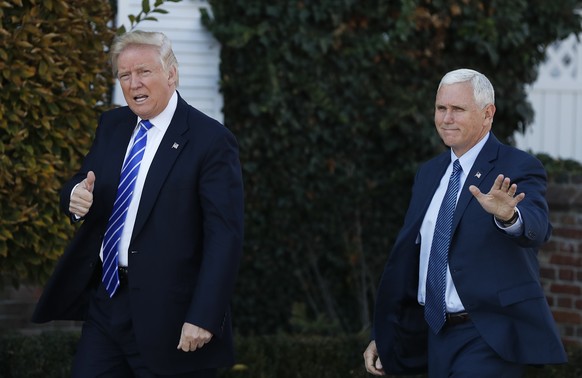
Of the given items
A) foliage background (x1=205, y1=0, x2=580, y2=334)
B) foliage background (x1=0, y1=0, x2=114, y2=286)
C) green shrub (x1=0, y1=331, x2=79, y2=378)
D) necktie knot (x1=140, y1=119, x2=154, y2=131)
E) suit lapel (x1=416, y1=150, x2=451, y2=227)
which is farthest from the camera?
foliage background (x1=205, y1=0, x2=580, y2=334)

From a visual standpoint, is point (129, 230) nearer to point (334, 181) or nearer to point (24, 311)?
point (24, 311)

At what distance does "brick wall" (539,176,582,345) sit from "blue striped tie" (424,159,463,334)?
328 centimetres

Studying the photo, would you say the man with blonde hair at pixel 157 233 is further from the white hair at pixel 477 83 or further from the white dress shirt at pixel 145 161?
the white hair at pixel 477 83

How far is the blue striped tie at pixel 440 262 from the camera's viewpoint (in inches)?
168

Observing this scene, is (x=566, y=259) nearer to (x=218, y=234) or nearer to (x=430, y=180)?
(x=430, y=180)

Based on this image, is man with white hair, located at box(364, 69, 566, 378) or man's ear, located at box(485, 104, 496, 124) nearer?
man with white hair, located at box(364, 69, 566, 378)

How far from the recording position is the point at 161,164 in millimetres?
4176

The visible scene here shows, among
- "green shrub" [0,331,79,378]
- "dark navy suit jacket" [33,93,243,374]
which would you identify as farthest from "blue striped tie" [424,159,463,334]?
"green shrub" [0,331,79,378]

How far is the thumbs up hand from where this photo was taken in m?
4.10

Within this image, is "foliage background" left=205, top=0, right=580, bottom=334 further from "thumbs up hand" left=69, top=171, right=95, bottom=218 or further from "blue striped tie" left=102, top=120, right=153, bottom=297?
"thumbs up hand" left=69, top=171, right=95, bottom=218

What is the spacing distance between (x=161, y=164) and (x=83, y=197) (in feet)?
1.01

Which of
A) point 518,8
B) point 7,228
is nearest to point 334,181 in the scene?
point 518,8

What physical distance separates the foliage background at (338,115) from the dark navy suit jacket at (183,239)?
10.5 ft

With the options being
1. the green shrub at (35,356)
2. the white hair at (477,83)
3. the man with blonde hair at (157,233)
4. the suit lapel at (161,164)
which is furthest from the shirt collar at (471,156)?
the green shrub at (35,356)
